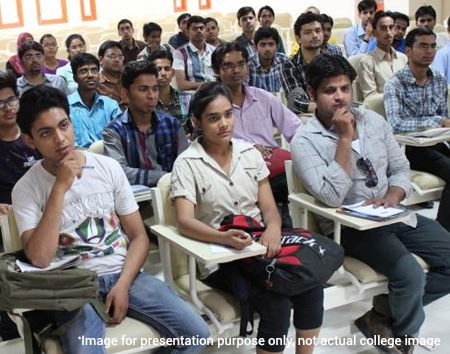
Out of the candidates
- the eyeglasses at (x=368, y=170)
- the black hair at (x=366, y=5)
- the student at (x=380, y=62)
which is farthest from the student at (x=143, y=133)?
the black hair at (x=366, y=5)

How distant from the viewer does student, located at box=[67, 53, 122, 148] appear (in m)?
3.40

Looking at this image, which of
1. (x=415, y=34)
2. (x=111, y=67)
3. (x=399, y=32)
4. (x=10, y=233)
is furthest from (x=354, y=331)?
(x=399, y=32)

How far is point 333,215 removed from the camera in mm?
2029

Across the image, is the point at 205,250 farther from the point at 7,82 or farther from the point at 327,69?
the point at 7,82

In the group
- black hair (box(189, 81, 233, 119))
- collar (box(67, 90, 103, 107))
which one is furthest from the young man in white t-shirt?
collar (box(67, 90, 103, 107))

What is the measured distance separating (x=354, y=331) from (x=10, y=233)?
1.28 m

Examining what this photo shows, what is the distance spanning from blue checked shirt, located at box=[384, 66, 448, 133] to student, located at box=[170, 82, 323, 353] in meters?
1.38

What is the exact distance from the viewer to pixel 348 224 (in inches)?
76.9

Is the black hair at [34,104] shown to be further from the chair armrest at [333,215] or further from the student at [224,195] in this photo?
the chair armrest at [333,215]

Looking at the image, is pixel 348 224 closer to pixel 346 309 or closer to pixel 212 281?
pixel 212 281

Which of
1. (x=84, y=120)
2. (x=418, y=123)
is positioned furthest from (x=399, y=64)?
(x=84, y=120)

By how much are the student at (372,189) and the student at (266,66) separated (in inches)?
82.2

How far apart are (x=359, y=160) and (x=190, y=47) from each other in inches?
123

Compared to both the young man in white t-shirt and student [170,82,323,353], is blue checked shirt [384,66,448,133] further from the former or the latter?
the young man in white t-shirt
